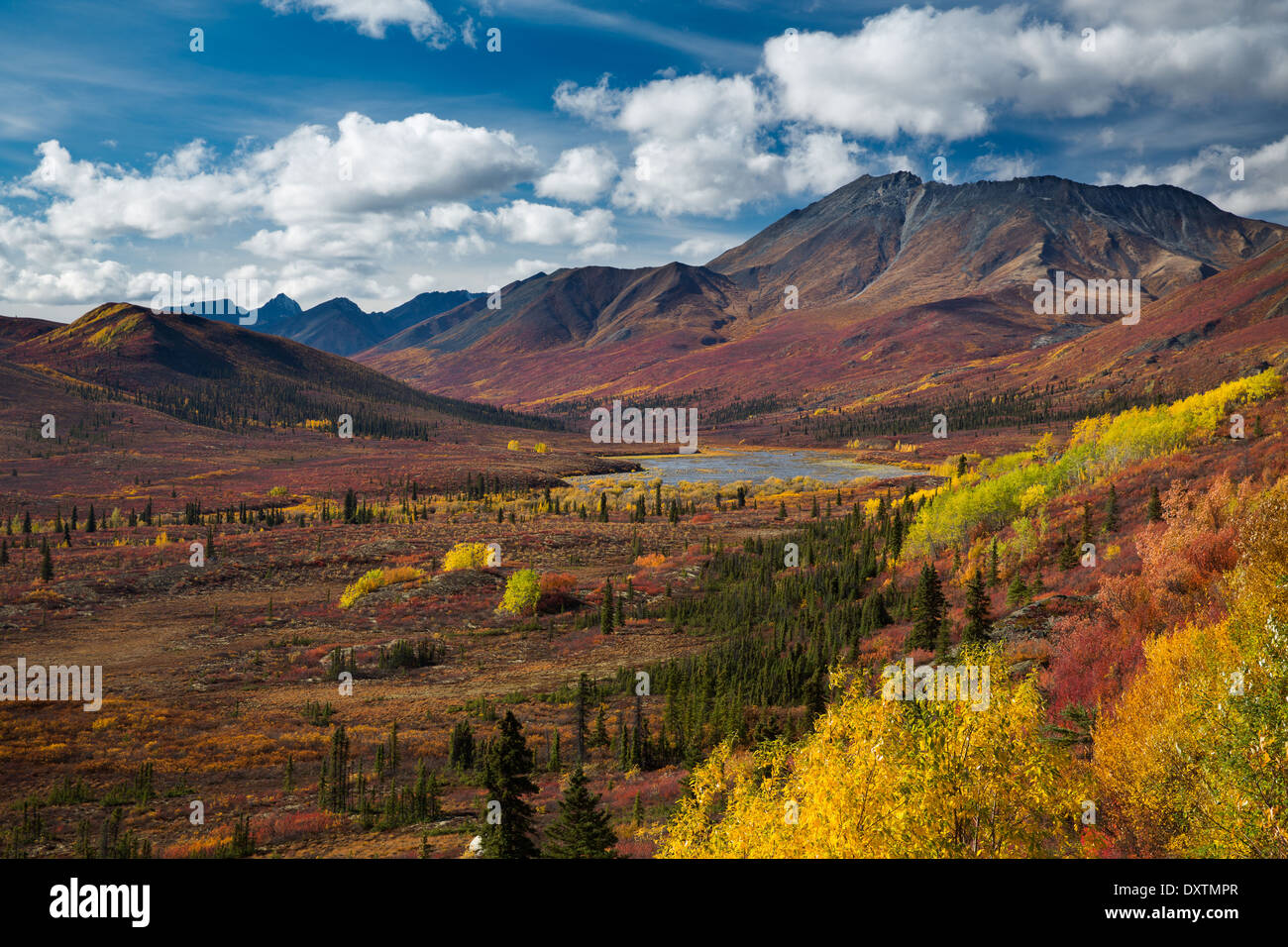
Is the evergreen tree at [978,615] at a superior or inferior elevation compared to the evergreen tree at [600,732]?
superior

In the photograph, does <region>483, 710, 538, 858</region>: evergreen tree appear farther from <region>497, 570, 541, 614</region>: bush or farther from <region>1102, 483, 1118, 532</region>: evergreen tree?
<region>497, 570, 541, 614</region>: bush

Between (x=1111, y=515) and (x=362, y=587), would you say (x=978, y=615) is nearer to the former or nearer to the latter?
(x=1111, y=515)

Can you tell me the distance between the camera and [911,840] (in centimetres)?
1329

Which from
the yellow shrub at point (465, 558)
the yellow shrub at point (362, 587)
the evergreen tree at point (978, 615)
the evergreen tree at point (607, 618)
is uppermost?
the evergreen tree at point (978, 615)

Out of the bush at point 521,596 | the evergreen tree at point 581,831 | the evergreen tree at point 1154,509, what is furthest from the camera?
the bush at point 521,596

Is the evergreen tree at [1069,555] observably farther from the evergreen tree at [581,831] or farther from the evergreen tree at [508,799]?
the evergreen tree at [508,799]

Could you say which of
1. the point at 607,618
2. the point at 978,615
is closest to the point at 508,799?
the point at 978,615

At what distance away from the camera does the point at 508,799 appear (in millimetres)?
19891

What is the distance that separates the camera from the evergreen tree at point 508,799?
19234 mm

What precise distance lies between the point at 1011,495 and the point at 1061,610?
1265 inches

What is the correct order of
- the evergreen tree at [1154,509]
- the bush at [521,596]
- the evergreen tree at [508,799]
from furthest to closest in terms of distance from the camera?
the bush at [521,596]
the evergreen tree at [1154,509]
the evergreen tree at [508,799]

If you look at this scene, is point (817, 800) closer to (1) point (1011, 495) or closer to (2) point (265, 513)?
(1) point (1011, 495)

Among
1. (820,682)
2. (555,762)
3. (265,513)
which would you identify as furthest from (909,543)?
(265,513)

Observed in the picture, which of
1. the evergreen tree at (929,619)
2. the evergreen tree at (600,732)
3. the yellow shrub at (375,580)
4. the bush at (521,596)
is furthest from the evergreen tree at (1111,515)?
the yellow shrub at (375,580)
